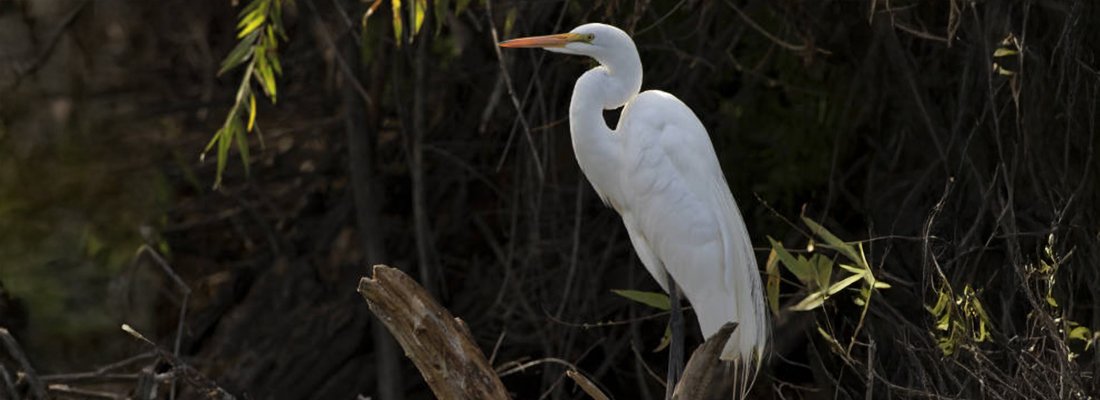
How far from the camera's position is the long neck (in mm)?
2383

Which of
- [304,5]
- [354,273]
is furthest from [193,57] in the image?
[354,273]

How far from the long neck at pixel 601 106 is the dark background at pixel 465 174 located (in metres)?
0.43

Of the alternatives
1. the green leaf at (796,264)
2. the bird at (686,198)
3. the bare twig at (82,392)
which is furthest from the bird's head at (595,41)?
the bare twig at (82,392)

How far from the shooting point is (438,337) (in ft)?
6.26

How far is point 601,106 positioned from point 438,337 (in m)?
0.64

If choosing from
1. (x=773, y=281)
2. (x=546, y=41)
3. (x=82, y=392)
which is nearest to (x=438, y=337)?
(x=546, y=41)

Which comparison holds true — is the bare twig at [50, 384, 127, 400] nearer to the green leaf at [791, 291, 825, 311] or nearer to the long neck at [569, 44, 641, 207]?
the long neck at [569, 44, 641, 207]

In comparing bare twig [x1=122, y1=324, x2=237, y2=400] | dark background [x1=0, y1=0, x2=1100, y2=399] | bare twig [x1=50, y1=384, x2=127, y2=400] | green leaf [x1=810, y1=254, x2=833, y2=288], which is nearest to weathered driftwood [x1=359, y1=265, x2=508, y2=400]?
bare twig [x1=122, y1=324, x2=237, y2=400]

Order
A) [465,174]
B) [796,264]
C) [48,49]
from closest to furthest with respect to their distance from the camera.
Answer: [796,264] < [48,49] < [465,174]

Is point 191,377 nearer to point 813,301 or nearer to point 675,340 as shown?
point 675,340

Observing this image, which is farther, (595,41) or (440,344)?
(595,41)

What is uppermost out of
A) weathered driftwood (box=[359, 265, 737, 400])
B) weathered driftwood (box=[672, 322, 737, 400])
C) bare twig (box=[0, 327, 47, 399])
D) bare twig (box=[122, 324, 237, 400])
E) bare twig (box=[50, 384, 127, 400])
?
weathered driftwood (box=[359, 265, 737, 400])

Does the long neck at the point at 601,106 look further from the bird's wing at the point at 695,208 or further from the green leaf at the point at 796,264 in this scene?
the green leaf at the point at 796,264

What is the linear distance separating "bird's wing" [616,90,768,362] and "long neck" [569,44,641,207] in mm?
33
